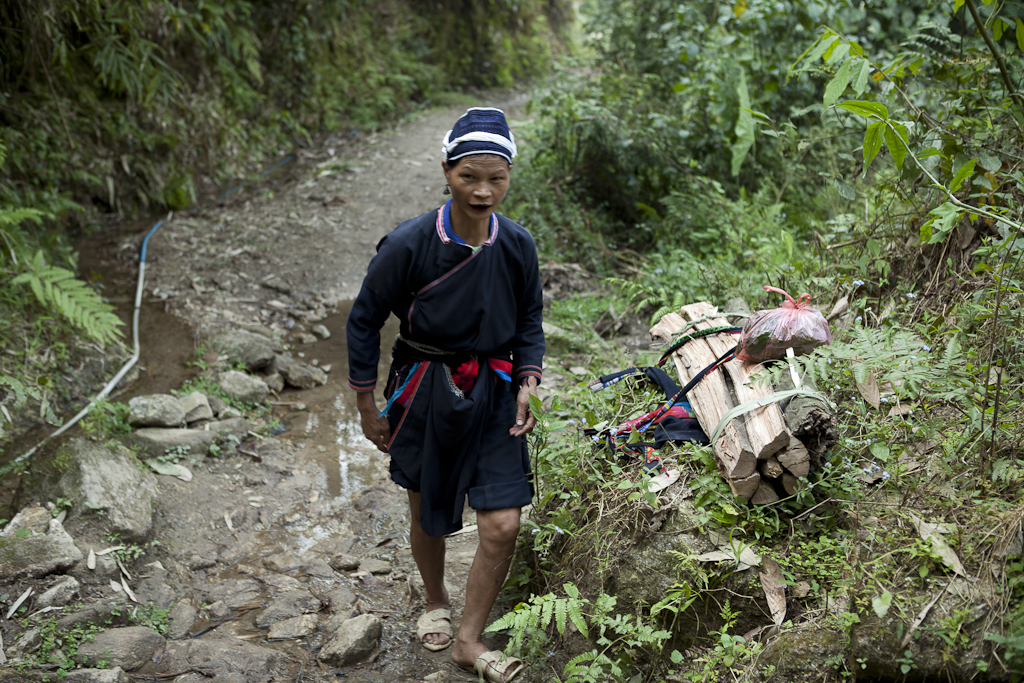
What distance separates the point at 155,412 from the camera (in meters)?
4.31

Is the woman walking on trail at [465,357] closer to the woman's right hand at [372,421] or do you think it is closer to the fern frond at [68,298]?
the woman's right hand at [372,421]

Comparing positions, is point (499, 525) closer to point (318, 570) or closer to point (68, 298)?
point (318, 570)

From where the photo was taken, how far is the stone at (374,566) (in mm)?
3363

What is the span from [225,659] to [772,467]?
7.10 feet

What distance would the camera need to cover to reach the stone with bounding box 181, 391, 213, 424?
448 centimetres

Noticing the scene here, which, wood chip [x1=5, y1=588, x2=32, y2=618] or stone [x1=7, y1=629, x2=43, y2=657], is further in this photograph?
wood chip [x1=5, y1=588, x2=32, y2=618]

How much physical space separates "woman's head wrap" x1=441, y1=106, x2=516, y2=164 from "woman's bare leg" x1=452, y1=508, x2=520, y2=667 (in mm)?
1263

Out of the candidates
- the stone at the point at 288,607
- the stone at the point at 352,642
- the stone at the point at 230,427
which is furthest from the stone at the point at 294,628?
the stone at the point at 230,427

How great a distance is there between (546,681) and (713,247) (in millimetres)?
4068

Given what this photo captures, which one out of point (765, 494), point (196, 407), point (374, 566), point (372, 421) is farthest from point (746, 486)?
point (196, 407)

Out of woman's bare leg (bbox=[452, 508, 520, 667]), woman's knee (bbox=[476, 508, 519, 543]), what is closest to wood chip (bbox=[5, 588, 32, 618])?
woman's bare leg (bbox=[452, 508, 520, 667])

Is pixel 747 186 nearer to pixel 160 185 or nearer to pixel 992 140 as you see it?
pixel 992 140

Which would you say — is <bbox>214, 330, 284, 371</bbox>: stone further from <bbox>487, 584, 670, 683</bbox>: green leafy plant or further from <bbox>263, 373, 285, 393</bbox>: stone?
<bbox>487, 584, 670, 683</bbox>: green leafy plant

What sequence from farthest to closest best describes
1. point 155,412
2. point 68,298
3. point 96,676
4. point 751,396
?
point 68,298 < point 155,412 < point 751,396 < point 96,676
